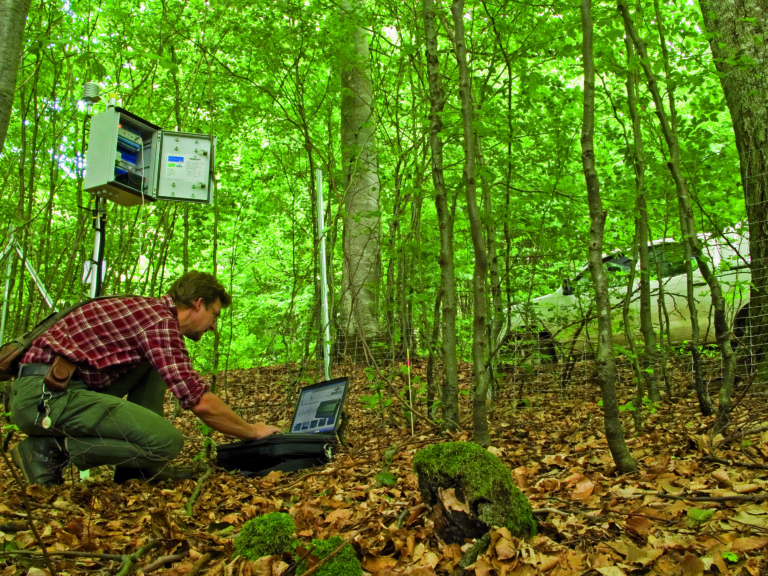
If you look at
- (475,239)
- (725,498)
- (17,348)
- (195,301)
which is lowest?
(725,498)

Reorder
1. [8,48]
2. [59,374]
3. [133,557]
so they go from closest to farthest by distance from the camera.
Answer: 1. [133,557]
2. [8,48]
3. [59,374]

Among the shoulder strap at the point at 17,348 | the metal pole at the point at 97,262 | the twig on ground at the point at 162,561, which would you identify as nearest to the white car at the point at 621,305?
the twig on ground at the point at 162,561

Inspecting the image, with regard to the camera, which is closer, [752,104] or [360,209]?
[752,104]

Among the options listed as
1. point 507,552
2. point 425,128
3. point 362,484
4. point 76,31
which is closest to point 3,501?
point 362,484

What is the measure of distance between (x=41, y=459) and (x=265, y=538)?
207 centimetres

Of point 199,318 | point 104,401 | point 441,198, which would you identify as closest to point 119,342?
point 104,401

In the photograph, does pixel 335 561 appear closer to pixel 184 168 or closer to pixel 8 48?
pixel 8 48

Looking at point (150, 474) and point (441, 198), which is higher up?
point (441, 198)

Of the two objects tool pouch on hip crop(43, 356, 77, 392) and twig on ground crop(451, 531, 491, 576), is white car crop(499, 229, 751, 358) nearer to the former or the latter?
twig on ground crop(451, 531, 491, 576)

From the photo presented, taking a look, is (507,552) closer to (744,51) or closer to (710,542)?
(710,542)

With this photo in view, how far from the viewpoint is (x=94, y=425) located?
332 centimetres

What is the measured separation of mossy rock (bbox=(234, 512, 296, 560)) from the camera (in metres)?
1.98

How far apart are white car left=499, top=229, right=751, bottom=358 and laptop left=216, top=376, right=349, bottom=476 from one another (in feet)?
4.37

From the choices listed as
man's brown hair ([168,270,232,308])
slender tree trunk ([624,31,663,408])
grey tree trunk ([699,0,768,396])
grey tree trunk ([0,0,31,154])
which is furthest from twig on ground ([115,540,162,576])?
grey tree trunk ([699,0,768,396])
